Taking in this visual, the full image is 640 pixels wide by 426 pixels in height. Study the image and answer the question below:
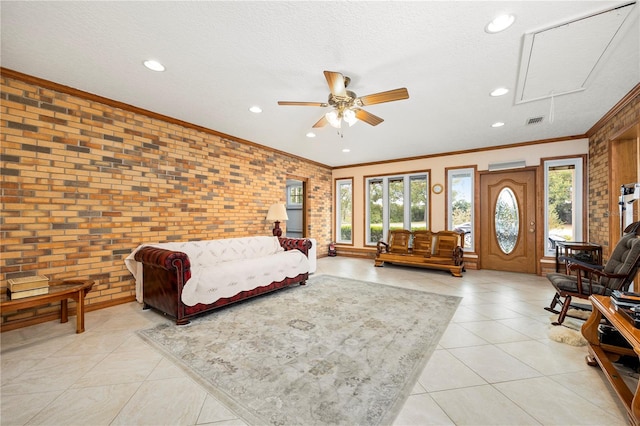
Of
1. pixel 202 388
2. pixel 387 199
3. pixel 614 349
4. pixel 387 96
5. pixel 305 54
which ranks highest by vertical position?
pixel 305 54

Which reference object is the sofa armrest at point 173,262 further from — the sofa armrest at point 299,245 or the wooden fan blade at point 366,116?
the wooden fan blade at point 366,116

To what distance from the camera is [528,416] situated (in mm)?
1456

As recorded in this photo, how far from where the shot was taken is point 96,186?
10.2 ft

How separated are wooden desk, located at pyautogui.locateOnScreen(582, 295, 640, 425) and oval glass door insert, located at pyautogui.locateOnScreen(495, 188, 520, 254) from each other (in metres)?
3.64

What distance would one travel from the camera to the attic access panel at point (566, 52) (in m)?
1.91

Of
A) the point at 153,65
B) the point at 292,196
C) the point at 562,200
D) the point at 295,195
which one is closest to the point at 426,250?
the point at 562,200

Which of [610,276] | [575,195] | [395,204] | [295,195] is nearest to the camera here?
[610,276]

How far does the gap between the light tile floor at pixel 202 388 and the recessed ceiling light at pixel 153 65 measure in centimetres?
259

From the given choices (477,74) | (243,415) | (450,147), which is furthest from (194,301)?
(450,147)

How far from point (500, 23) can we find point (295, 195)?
693 centimetres

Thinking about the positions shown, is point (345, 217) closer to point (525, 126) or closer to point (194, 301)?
point (525, 126)

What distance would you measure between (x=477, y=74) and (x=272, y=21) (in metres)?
2.06

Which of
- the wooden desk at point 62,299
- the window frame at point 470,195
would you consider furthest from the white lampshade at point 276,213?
the window frame at point 470,195

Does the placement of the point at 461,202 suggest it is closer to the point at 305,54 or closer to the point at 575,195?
the point at 575,195
